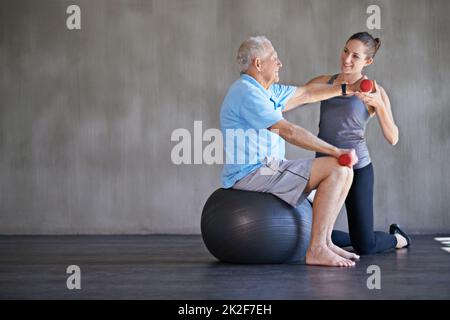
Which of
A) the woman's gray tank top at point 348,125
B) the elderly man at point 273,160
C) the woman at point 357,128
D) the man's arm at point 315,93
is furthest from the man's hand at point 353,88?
the elderly man at point 273,160

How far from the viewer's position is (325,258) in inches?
148

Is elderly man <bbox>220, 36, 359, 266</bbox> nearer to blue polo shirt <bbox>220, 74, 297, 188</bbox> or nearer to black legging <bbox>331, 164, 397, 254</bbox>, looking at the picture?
blue polo shirt <bbox>220, 74, 297, 188</bbox>

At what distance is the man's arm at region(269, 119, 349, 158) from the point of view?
3646 millimetres

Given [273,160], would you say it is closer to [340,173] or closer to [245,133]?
[245,133]

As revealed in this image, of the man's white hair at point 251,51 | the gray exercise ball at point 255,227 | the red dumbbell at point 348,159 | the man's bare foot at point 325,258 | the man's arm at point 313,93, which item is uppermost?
the man's white hair at point 251,51

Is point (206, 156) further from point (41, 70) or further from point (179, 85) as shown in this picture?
point (41, 70)

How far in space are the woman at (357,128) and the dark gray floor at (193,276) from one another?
0.56 ft

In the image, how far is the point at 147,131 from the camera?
6.20 metres

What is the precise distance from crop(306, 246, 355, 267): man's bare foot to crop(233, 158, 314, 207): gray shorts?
0.26m

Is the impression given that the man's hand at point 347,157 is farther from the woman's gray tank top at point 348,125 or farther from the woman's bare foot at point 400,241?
the woman's bare foot at point 400,241

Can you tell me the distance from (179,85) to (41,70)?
1.17 m

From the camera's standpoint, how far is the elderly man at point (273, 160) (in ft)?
12.2
